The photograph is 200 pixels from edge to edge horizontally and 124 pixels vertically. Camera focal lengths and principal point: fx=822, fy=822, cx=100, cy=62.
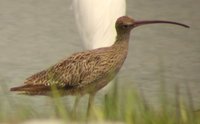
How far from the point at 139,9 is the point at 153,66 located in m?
1.66

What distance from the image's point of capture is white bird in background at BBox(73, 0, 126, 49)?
9.60 feet

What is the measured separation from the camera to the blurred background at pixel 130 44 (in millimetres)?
3734

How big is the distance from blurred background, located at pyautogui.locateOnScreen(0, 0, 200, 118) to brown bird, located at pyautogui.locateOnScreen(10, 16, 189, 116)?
2.99 feet

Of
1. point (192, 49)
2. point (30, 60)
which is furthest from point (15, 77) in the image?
point (192, 49)

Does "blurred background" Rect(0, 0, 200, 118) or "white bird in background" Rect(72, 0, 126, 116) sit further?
"blurred background" Rect(0, 0, 200, 118)

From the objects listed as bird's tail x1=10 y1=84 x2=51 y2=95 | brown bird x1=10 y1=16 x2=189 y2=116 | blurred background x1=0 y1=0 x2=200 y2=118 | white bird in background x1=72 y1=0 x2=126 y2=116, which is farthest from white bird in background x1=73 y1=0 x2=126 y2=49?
bird's tail x1=10 y1=84 x2=51 y2=95

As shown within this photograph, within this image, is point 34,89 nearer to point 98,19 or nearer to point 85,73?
point 85,73

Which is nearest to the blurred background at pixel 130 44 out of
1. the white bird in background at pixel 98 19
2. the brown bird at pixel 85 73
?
the white bird in background at pixel 98 19

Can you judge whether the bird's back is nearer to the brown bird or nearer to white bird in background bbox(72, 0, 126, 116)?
the brown bird

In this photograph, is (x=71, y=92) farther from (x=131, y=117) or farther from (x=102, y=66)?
(x=131, y=117)

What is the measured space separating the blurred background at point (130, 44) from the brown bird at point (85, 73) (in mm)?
911

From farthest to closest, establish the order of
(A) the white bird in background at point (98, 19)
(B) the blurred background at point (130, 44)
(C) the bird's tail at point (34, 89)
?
1. (B) the blurred background at point (130, 44)
2. (A) the white bird in background at point (98, 19)
3. (C) the bird's tail at point (34, 89)

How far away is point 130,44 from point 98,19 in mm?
1682

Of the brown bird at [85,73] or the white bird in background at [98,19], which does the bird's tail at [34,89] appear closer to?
the brown bird at [85,73]
